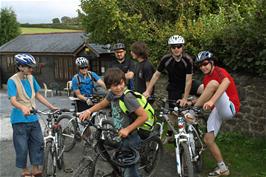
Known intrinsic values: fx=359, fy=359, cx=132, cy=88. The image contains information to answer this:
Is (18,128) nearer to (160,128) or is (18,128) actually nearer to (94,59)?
(160,128)

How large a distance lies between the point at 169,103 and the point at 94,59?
17.4 metres

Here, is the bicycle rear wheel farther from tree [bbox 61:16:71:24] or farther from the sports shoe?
tree [bbox 61:16:71:24]

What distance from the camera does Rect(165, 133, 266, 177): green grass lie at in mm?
5801

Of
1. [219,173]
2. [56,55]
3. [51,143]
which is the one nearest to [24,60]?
[51,143]

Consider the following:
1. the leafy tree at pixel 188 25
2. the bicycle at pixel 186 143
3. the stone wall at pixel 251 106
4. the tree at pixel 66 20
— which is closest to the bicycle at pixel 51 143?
the bicycle at pixel 186 143

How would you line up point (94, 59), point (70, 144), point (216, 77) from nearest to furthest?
1. point (216, 77)
2. point (70, 144)
3. point (94, 59)

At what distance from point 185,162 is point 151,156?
1.86 feet

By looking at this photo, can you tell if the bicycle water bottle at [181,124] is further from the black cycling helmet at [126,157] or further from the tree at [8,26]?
the tree at [8,26]

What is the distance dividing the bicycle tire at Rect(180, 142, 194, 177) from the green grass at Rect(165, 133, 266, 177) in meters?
0.87

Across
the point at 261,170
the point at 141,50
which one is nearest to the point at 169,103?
the point at 141,50

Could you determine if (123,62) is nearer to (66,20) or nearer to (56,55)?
(56,55)

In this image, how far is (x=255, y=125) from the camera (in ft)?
25.6

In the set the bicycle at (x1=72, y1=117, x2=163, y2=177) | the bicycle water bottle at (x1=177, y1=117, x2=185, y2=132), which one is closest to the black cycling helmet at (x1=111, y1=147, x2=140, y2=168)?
the bicycle at (x1=72, y1=117, x2=163, y2=177)

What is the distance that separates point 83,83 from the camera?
665cm
